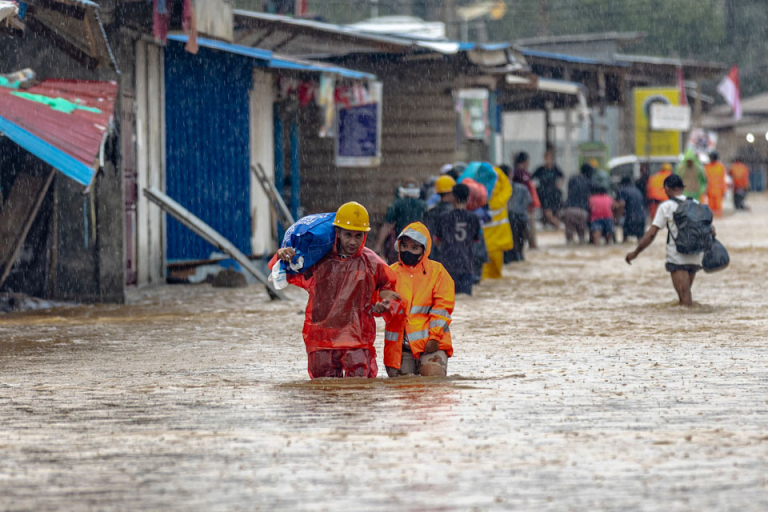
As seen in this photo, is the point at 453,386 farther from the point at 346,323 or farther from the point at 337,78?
the point at 337,78

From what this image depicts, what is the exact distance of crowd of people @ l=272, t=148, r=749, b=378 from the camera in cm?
741

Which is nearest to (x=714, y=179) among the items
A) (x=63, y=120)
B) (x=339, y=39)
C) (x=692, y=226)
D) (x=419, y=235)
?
(x=339, y=39)

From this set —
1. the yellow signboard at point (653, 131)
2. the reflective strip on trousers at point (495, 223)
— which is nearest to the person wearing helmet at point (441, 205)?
the reflective strip on trousers at point (495, 223)

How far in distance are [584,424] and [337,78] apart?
39.8 feet

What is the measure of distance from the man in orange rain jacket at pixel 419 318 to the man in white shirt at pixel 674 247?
4892 mm

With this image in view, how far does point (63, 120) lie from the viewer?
1169 cm

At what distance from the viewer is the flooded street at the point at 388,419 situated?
4867 mm

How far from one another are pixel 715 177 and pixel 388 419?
27330mm

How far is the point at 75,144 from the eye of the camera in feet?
37.5

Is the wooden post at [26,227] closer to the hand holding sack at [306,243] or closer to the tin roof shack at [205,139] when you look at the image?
the tin roof shack at [205,139]

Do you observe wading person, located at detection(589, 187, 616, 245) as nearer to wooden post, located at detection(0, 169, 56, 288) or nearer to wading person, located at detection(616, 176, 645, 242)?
wading person, located at detection(616, 176, 645, 242)

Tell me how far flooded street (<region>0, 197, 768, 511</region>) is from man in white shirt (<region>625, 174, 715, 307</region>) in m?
0.73

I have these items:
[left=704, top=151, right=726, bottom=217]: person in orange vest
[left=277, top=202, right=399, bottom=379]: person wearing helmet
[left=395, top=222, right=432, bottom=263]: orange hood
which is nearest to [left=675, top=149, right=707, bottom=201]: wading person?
[left=704, top=151, right=726, bottom=217]: person in orange vest

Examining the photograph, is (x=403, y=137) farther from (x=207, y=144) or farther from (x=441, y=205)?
(x=441, y=205)
